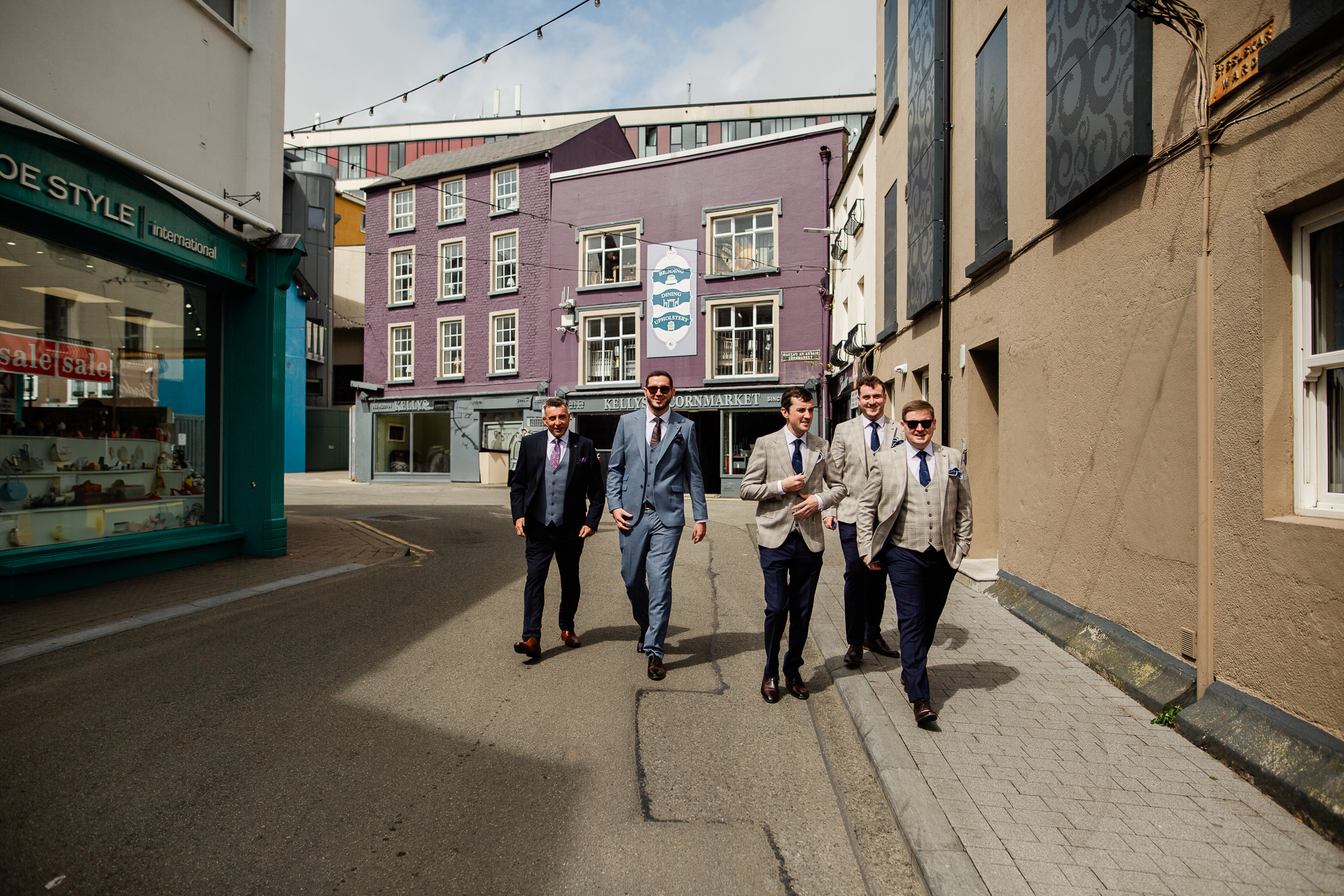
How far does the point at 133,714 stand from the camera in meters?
3.96

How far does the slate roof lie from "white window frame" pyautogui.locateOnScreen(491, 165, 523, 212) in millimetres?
315

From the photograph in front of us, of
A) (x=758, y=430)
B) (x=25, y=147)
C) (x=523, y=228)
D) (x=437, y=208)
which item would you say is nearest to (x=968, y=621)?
(x=25, y=147)

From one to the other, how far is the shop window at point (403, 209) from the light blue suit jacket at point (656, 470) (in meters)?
26.5

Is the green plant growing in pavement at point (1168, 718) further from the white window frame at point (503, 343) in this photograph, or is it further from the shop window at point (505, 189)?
the shop window at point (505, 189)

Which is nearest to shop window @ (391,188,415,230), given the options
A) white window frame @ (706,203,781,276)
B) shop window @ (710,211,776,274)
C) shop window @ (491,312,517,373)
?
shop window @ (491,312,517,373)

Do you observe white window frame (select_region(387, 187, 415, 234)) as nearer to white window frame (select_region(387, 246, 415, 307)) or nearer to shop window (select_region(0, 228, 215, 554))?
white window frame (select_region(387, 246, 415, 307))

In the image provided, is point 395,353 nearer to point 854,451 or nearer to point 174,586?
point 174,586

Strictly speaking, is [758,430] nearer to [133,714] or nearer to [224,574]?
[224,574]

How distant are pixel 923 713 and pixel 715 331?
20227 mm

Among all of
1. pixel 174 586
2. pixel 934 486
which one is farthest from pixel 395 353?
pixel 934 486

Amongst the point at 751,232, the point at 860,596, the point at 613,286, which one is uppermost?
the point at 751,232

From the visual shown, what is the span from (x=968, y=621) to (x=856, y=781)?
3.27 m

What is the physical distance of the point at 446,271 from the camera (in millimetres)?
27875

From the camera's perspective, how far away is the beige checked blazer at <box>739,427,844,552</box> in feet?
14.7
